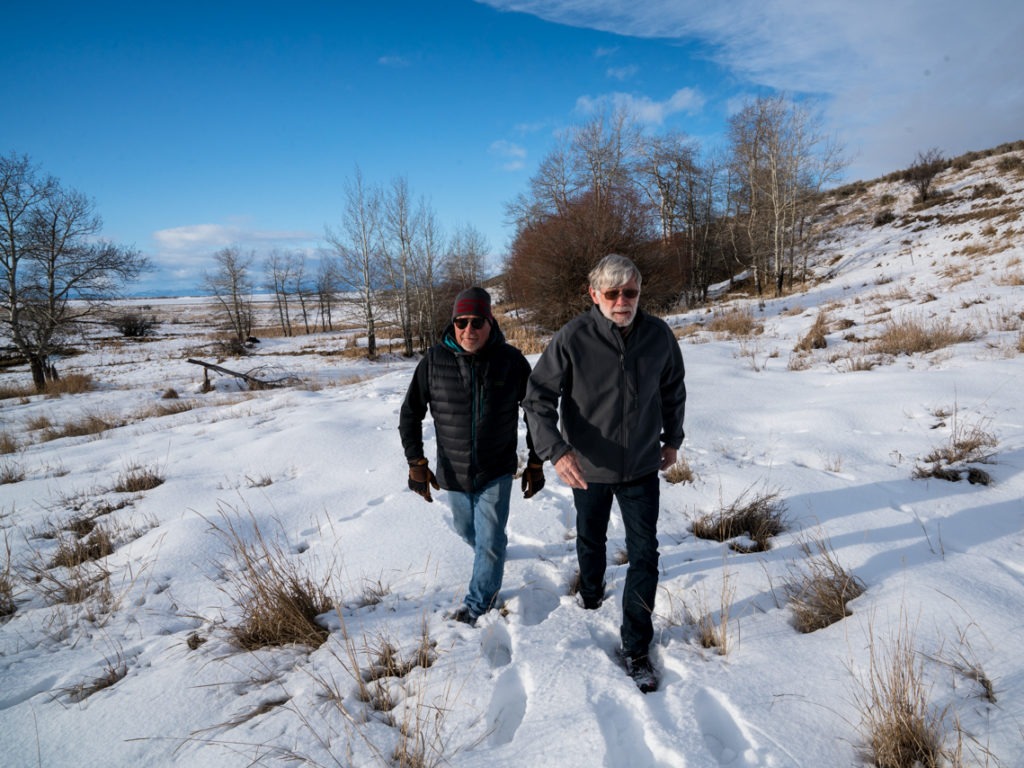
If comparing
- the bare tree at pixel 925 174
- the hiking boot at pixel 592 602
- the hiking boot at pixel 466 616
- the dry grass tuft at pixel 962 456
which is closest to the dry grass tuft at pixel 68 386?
the hiking boot at pixel 466 616

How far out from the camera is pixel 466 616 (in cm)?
237

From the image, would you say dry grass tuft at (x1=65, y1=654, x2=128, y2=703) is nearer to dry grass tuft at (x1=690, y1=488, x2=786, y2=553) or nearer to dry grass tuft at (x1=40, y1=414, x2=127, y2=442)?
dry grass tuft at (x1=690, y1=488, x2=786, y2=553)

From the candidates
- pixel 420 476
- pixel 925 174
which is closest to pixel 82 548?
pixel 420 476

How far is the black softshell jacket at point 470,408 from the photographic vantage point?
2365mm

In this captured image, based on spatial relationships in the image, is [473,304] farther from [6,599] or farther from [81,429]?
[81,429]

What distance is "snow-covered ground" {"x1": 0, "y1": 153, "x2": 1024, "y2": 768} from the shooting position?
160cm

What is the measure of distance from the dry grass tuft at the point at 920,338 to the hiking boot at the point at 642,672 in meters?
7.26

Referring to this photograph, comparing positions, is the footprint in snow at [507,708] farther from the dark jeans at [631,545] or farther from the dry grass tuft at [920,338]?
the dry grass tuft at [920,338]

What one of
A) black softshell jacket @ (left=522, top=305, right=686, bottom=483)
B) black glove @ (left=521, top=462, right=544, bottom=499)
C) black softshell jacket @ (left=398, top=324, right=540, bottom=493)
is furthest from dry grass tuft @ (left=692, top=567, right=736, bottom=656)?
black softshell jacket @ (left=398, top=324, right=540, bottom=493)

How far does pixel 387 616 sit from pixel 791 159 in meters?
24.2

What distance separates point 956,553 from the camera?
2.38 metres

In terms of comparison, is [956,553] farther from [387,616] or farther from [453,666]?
[387,616]

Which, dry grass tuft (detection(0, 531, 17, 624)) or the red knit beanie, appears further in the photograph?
dry grass tuft (detection(0, 531, 17, 624))

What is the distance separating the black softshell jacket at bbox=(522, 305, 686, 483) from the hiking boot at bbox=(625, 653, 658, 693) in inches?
32.5
